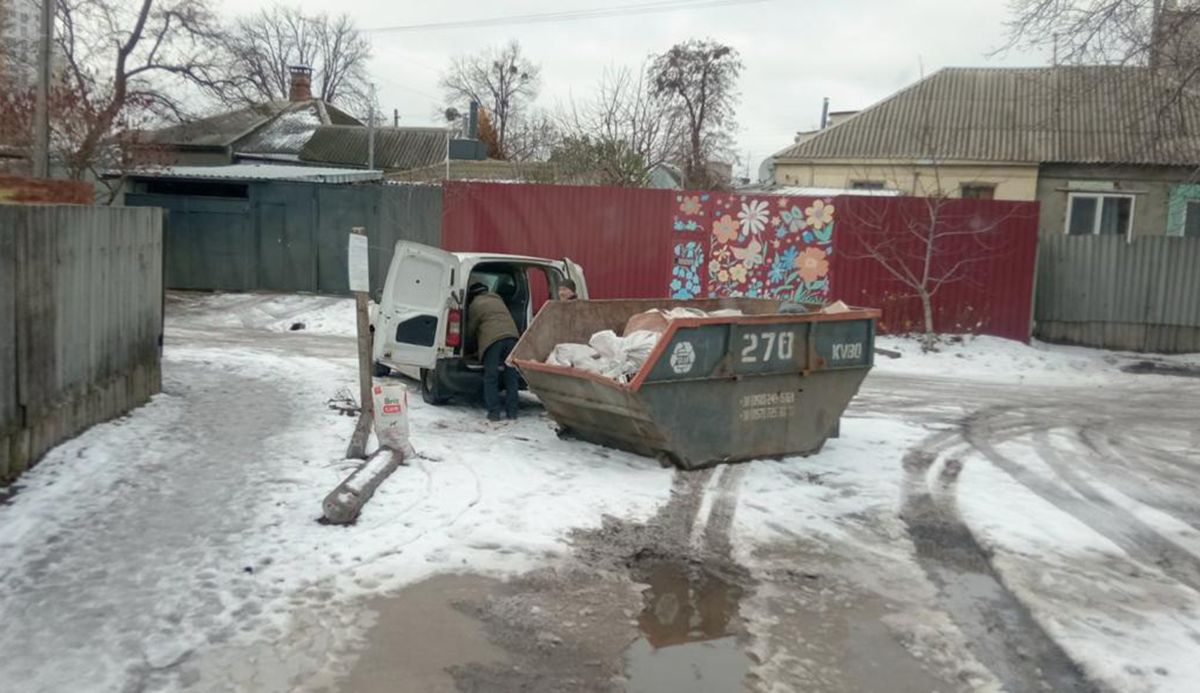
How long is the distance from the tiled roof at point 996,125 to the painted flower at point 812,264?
9257 millimetres

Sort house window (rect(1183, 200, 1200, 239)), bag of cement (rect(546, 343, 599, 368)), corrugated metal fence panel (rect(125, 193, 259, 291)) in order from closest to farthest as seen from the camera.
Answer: bag of cement (rect(546, 343, 599, 368)), corrugated metal fence panel (rect(125, 193, 259, 291)), house window (rect(1183, 200, 1200, 239))

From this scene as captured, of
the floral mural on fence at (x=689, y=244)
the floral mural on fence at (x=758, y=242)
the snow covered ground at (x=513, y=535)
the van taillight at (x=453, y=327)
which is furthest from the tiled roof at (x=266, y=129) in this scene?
the snow covered ground at (x=513, y=535)

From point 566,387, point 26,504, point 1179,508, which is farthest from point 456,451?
point 1179,508

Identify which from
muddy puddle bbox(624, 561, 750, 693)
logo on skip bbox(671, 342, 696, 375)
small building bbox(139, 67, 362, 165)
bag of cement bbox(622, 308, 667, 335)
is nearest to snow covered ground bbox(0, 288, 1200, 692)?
muddy puddle bbox(624, 561, 750, 693)

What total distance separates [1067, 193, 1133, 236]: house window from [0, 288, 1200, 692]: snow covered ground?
55.3 ft

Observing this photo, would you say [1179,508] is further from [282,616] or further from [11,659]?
[11,659]

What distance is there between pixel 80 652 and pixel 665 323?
5.44 m

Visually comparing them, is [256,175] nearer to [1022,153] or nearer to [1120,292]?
[1120,292]

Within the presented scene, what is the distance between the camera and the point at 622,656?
5000mm

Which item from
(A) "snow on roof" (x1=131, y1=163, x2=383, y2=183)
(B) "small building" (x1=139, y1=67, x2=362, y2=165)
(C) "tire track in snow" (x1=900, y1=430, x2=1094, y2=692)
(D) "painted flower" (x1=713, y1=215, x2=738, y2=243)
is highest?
(B) "small building" (x1=139, y1=67, x2=362, y2=165)

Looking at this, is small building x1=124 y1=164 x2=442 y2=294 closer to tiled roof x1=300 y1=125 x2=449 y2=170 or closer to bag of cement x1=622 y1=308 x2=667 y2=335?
bag of cement x1=622 y1=308 x2=667 y2=335

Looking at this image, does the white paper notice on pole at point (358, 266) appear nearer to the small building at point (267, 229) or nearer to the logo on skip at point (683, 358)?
the logo on skip at point (683, 358)

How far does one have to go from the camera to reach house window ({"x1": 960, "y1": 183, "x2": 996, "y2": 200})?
92.4 ft

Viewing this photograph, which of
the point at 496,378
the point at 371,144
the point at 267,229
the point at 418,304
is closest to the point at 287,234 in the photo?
the point at 267,229
